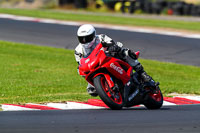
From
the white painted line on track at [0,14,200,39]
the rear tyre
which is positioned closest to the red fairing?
the rear tyre

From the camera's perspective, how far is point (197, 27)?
24.4m

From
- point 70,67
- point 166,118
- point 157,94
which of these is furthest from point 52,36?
point 166,118

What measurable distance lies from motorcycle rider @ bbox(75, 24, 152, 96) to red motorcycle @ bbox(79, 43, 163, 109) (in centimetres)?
13

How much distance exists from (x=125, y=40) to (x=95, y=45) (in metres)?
11.7

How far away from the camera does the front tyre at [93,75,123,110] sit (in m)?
6.85

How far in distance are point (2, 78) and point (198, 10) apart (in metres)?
22.2

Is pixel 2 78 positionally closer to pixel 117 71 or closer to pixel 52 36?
pixel 117 71

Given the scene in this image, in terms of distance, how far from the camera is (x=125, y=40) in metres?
19.1

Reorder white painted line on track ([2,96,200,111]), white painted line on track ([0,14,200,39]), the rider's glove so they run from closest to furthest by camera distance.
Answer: the rider's glove, white painted line on track ([2,96,200,111]), white painted line on track ([0,14,200,39])

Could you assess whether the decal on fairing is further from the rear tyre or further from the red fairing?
the rear tyre

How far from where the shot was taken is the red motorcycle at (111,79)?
22.8 ft

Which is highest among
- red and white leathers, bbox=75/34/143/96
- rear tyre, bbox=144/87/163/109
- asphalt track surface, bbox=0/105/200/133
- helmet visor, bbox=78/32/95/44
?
helmet visor, bbox=78/32/95/44

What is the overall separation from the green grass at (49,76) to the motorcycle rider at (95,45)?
1565mm

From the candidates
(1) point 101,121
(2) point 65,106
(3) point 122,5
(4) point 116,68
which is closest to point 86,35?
(4) point 116,68
